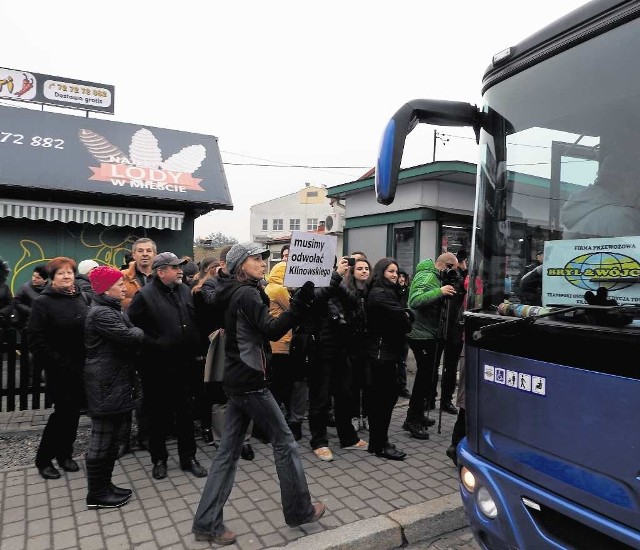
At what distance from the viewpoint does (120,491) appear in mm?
3498

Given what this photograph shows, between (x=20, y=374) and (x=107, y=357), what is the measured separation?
283cm

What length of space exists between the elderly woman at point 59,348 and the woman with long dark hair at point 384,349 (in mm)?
2505

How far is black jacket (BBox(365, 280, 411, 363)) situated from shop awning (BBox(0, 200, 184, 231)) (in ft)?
22.9

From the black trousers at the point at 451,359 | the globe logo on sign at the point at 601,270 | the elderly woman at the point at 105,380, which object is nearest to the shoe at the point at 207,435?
the elderly woman at the point at 105,380

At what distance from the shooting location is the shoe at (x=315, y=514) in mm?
3107

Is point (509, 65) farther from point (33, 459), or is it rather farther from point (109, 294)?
point (33, 459)

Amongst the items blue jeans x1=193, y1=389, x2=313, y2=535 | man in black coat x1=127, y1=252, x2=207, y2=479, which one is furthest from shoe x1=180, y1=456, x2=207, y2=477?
blue jeans x1=193, y1=389, x2=313, y2=535

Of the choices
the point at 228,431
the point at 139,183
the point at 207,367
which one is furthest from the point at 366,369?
the point at 139,183

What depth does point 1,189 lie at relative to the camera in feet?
29.6

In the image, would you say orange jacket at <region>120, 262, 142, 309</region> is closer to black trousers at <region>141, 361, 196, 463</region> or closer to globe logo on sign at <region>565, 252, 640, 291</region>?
black trousers at <region>141, 361, 196, 463</region>

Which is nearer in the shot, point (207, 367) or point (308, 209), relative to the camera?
point (207, 367)

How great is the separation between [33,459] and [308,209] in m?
51.3

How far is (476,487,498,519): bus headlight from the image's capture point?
7.38 feet

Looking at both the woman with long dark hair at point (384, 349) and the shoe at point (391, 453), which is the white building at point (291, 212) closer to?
the woman with long dark hair at point (384, 349)
